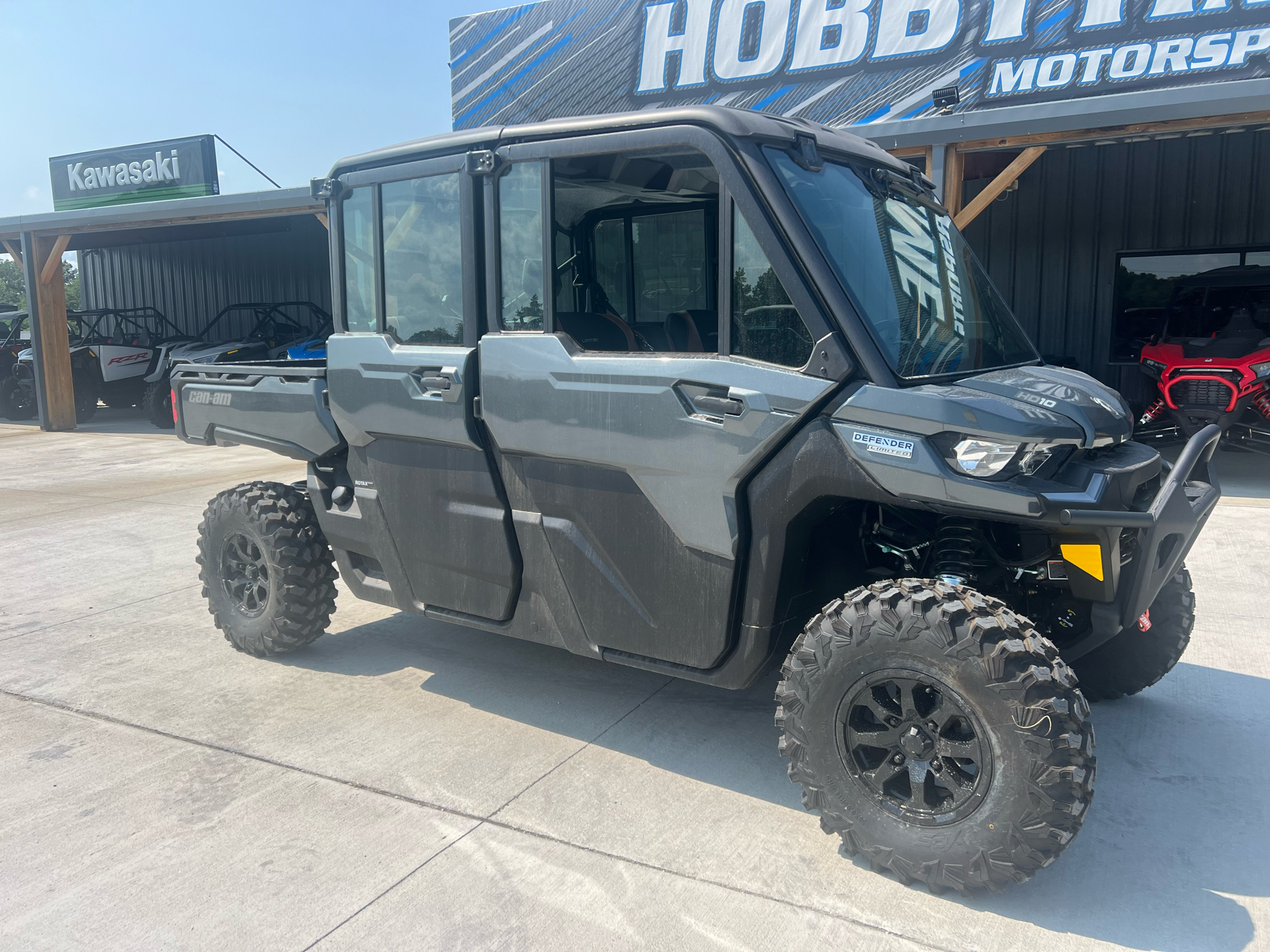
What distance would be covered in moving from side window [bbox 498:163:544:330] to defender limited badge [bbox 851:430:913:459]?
1265 millimetres

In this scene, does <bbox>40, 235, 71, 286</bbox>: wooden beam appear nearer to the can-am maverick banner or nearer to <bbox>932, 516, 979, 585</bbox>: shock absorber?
the can-am maverick banner

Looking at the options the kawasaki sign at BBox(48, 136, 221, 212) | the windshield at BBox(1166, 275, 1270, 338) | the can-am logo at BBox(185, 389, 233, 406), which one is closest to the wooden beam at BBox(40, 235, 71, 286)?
the kawasaki sign at BBox(48, 136, 221, 212)

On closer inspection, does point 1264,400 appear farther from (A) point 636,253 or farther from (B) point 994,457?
(B) point 994,457

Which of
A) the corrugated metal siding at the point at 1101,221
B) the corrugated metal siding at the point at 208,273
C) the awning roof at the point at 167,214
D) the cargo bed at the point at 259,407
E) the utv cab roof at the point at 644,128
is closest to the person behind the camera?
the utv cab roof at the point at 644,128

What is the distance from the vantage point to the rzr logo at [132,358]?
17.9 m

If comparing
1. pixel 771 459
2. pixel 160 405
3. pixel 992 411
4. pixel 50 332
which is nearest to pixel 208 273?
pixel 50 332

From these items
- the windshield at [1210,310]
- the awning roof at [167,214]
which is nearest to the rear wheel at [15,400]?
the awning roof at [167,214]

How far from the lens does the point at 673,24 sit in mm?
14164

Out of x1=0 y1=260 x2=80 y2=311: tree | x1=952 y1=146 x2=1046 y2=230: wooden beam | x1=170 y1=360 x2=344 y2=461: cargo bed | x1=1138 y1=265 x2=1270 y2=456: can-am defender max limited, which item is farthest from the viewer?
x1=0 y1=260 x2=80 y2=311: tree

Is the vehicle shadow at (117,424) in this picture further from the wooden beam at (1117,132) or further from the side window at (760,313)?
the side window at (760,313)

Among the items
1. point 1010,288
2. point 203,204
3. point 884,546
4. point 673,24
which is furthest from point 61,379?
point 884,546

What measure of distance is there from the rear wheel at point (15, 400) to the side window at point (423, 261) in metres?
18.3

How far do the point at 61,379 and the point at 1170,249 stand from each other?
1755 cm

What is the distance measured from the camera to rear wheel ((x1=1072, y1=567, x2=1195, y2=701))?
148 inches
